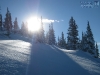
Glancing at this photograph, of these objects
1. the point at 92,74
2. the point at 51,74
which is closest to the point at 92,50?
the point at 92,74

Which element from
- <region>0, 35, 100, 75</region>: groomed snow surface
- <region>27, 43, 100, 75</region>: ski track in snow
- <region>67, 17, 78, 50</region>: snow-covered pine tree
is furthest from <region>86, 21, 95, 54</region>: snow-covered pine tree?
<region>0, 35, 100, 75</region>: groomed snow surface

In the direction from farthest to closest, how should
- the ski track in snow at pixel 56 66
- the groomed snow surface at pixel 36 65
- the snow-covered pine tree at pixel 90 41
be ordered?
the snow-covered pine tree at pixel 90 41 → the ski track in snow at pixel 56 66 → the groomed snow surface at pixel 36 65

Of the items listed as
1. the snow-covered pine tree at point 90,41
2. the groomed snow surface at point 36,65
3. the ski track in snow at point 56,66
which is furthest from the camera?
the snow-covered pine tree at point 90,41

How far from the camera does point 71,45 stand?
39000 mm

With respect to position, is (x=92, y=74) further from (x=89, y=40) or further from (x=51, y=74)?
(x=89, y=40)

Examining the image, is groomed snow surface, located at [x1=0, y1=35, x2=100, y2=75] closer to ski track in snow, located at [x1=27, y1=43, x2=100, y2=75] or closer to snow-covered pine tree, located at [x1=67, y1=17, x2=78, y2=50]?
ski track in snow, located at [x1=27, y1=43, x2=100, y2=75]

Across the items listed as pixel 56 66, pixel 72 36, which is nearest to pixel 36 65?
pixel 56 66

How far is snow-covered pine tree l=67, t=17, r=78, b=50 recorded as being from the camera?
38994mm

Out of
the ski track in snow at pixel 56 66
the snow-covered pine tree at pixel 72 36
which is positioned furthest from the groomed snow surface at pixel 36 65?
the snow-covered pine tree at pixel 72 36

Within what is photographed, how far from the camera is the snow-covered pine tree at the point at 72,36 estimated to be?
128 feet

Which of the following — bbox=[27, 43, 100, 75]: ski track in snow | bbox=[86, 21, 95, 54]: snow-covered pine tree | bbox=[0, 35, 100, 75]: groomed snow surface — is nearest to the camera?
bbox=[0, 35, 100, 75]: groomed snow surface

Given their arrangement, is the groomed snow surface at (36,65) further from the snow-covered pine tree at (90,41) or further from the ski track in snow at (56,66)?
the snow-covered pine tree at (90,41)

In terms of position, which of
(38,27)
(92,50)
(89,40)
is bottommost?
(92,50)

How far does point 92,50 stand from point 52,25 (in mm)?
36450
